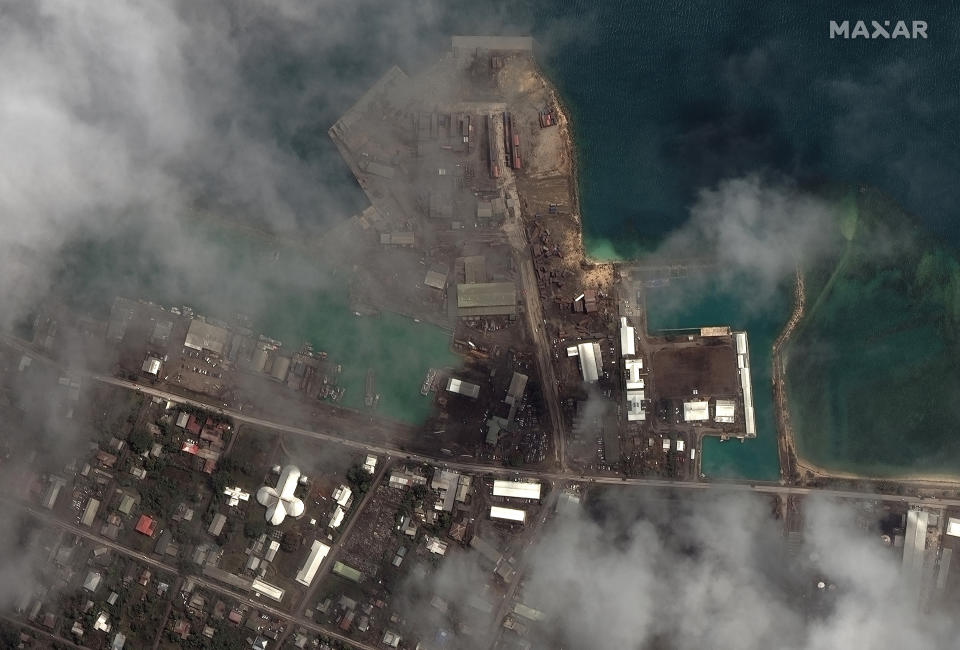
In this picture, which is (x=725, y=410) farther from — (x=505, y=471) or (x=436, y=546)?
(x=436, y=546)

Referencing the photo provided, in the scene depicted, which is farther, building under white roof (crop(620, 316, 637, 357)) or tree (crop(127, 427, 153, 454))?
tree (crop(127, 427, 153, 454))

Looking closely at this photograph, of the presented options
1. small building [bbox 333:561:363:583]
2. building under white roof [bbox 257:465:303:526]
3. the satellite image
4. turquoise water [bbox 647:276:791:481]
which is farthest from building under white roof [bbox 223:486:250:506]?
turquoise water [bbox 647:276:791:481]

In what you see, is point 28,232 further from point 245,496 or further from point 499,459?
point 499,459

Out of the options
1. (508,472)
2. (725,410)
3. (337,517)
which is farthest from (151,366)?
(725,410)

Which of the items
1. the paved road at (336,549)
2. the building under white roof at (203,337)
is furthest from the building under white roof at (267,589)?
the building under white roof at (203,337)

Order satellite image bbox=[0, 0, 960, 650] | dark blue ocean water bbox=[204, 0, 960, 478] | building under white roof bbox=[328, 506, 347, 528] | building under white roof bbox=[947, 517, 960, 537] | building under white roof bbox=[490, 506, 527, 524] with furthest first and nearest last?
dark blue ocean water bbox=[204, 0, 960, 478], building under white roof bbox=[328, 506, 347, 528], building under white roof bbox=[490, 506, 527, 524], satellite image bbox=[0, 0, 960, 650], building under white roof bbox=[947, 517, 960, 537]

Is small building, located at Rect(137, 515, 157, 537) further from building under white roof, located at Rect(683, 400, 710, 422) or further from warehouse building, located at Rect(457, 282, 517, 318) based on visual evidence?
building under white roof, located at Rect(683, 400, 710, 422)
